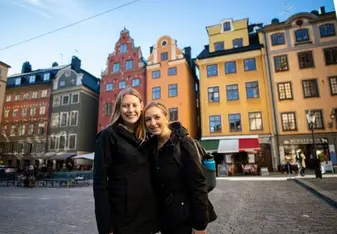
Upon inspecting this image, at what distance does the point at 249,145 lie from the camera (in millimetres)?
22953

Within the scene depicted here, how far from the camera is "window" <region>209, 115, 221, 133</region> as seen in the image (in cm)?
2628

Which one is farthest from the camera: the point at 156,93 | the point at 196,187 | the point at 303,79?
the point at 156,93

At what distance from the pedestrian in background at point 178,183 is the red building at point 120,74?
28317mm

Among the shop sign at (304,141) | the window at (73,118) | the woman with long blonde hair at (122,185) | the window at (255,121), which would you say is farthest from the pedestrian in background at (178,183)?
the window at (73,118)

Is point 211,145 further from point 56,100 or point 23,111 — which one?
point 23,111

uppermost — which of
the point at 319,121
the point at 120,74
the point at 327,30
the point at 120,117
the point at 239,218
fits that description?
the point at 327,30

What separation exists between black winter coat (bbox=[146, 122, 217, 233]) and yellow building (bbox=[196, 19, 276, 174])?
21.8 meters

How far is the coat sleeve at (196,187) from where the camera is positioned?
6.86ft

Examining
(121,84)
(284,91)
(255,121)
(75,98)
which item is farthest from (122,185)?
(75,98)

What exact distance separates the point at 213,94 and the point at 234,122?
4327 millimetres

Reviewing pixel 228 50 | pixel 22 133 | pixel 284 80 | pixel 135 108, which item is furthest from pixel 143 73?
pixel 135 108

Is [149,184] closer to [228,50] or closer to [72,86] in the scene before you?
[228,50]

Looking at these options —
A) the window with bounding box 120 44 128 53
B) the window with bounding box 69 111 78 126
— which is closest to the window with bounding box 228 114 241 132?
the window with bounding box 120 44 128 53

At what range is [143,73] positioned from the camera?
30.9m
